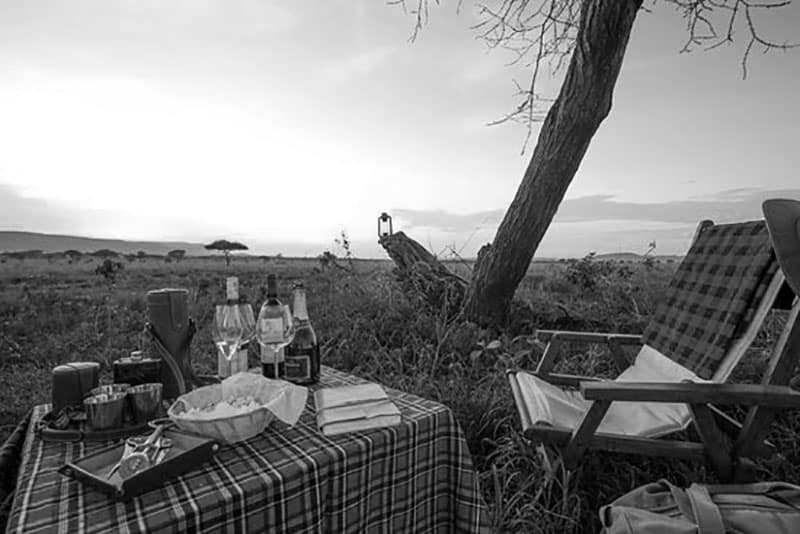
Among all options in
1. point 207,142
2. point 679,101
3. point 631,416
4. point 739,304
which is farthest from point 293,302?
point 679,101

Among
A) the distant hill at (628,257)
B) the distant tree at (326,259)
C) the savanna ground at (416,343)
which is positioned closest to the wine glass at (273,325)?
the savanna ground at (416,343)

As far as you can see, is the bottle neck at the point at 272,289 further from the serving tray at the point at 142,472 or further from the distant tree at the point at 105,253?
the distant tree at the point at 105,253

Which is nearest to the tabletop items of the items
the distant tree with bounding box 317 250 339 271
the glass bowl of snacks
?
the glass bowl of snacks

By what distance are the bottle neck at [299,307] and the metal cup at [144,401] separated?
1.36ft

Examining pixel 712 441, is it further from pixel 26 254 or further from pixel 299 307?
pixel 26 254

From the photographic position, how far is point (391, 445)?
94 centimetres

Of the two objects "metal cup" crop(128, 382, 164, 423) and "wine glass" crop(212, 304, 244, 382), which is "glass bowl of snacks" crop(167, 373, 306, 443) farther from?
"wine glass" crop(212, 304, 244, 382)

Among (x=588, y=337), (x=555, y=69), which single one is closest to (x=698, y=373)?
(x=588, y=337)

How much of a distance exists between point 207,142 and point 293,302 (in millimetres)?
2222

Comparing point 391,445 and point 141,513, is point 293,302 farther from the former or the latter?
point 141,513

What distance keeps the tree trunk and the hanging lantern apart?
120 centimetres

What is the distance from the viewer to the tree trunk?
2.56 meters

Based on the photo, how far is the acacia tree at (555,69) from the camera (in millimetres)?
2594

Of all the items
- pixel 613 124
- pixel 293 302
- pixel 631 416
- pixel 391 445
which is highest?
pixel 613 124
